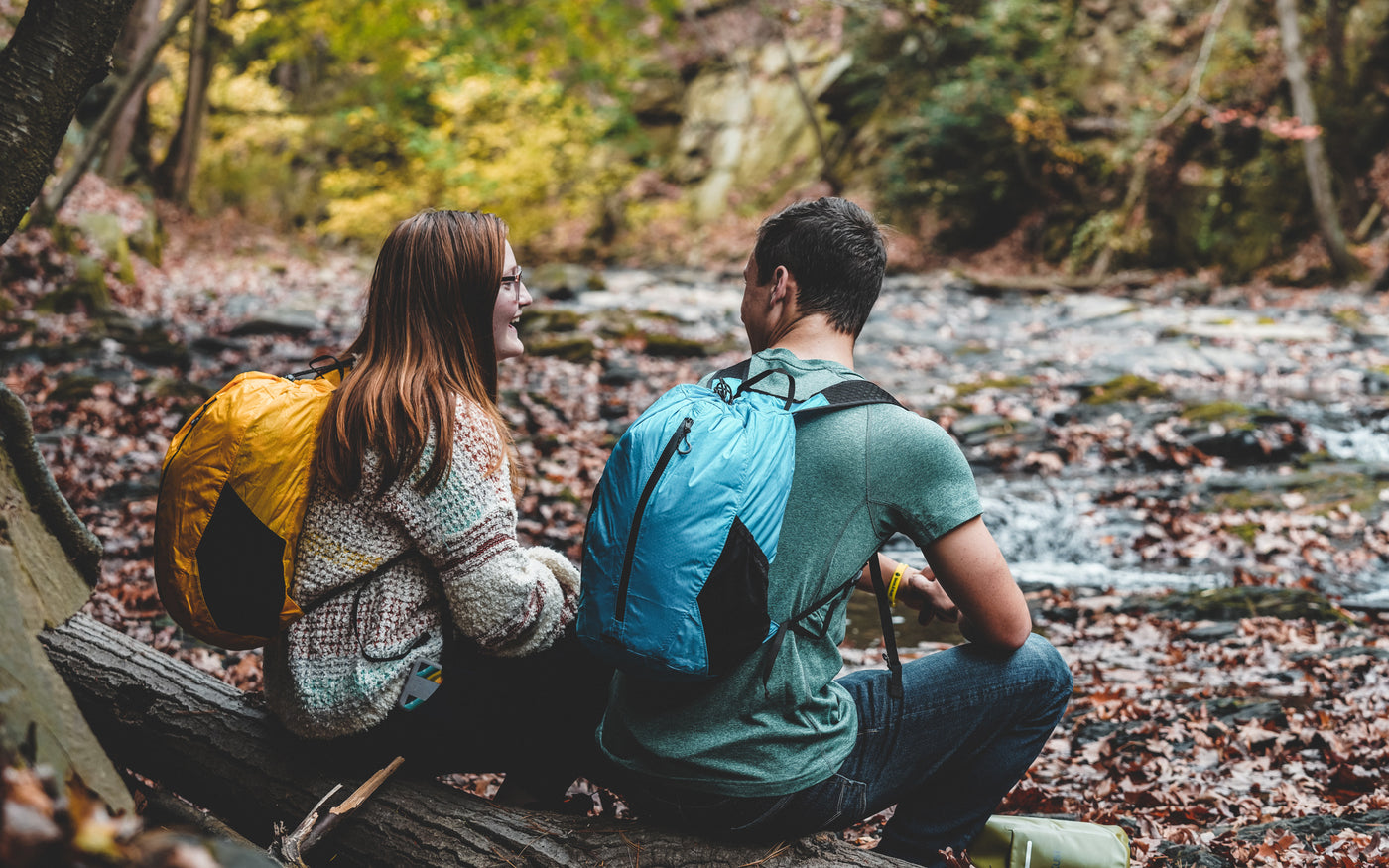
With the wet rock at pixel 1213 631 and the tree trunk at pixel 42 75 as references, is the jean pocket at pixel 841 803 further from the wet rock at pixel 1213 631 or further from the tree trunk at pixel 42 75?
the wet rock at pixel 1213 631

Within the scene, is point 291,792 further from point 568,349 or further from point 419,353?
point 568,349

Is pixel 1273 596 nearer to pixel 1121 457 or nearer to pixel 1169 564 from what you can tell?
pixel 1169 564

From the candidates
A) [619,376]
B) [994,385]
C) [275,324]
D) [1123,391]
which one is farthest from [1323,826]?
[275,324]

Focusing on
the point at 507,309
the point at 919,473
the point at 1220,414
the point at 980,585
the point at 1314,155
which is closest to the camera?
the point at 919,473

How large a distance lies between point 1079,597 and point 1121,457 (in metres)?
2.63

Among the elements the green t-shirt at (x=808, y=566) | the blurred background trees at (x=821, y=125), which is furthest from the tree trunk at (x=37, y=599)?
the blurred background trees at (x=821, y=125)

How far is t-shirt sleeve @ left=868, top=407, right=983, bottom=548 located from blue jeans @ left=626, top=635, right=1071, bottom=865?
20.5 inches

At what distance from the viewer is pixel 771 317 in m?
2.30

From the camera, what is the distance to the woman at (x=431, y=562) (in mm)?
2176

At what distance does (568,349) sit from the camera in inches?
431

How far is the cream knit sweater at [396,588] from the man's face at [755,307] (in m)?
0.71

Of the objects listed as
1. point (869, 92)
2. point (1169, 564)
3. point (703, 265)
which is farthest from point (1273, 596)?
point (869, 92)

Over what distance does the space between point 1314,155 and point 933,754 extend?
1542 centimetres

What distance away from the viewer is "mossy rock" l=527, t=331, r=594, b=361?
1076cm
